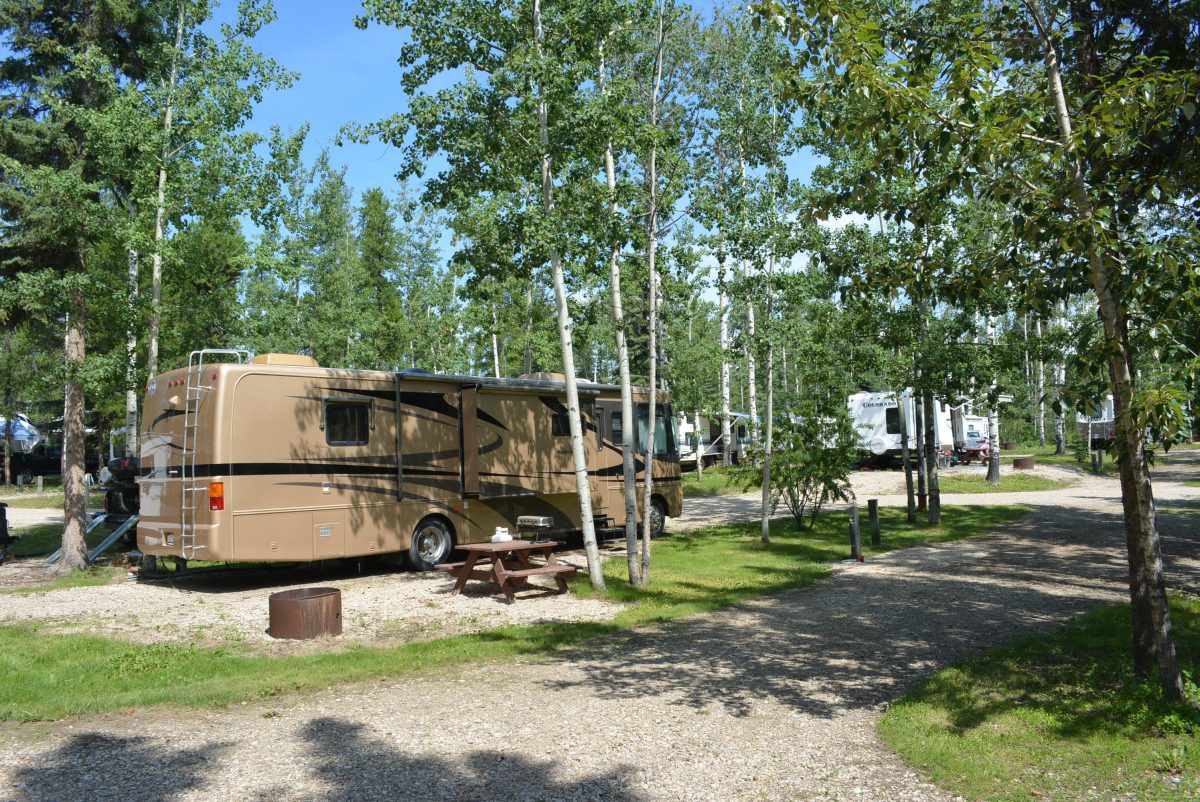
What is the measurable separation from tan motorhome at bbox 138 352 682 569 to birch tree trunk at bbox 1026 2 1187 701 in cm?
934

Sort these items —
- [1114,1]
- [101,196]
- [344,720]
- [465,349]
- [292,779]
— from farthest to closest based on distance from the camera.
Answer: [465,349] → [101,196] → [1114,1] → [344,720] → [292,779]

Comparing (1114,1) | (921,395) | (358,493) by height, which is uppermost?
(1114,1)

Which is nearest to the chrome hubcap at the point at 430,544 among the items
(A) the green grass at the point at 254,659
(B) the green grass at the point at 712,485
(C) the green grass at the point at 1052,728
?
(A) the green grass at the point at 254,659

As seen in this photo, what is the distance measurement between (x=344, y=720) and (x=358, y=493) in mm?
6714

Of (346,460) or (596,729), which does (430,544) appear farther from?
(596,729)

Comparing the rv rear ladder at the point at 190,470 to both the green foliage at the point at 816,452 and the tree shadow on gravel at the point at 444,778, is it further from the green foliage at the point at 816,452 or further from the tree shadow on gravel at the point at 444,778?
the green foliage at the point at 816,452

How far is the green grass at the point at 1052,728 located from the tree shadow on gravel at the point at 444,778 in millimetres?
1882

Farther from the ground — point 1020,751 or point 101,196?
point 101,196

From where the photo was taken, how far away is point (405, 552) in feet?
45.4

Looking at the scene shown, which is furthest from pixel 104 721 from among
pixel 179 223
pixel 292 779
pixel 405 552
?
pixel 179 223

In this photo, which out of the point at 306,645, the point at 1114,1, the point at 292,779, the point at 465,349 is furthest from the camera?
the point at 465,349

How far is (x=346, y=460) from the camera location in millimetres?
12438

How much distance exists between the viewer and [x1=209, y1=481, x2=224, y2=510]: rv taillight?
11.1 m

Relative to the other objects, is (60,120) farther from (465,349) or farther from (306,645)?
(465,349)
